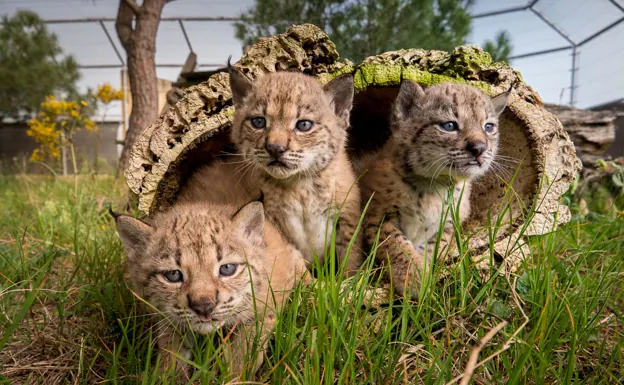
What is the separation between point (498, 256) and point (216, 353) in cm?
204

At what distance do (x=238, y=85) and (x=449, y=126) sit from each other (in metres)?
1.54

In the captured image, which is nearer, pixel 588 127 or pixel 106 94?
pixel 588 127

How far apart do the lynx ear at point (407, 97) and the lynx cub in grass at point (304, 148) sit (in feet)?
1.19

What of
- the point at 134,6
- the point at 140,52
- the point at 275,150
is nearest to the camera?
the point at 275,150

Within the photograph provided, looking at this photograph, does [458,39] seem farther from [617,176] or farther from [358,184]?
[358,184]

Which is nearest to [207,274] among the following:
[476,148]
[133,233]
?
[133,233]

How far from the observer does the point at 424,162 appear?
9.78 ft

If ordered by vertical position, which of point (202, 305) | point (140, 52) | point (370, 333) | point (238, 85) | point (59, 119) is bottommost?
point (370, 333)

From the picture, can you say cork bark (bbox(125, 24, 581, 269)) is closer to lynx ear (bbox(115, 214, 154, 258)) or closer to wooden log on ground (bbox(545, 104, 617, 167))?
lynx ear (bbox(115, 214, 154, 258))

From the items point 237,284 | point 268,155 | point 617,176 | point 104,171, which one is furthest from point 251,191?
point 104,171

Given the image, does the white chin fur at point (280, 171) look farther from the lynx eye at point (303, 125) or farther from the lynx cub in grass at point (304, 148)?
the lynx eye at point (303, 125)

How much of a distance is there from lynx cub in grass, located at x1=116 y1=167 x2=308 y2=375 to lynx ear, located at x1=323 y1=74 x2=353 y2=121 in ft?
3.81

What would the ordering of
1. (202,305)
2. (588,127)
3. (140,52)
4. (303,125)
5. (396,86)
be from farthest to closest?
1. (140,52)
2. (588,127)
3. (396,86)
4. (303,125)
5. (202,305)

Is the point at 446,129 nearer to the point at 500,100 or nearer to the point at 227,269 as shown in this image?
the point at 500,100
